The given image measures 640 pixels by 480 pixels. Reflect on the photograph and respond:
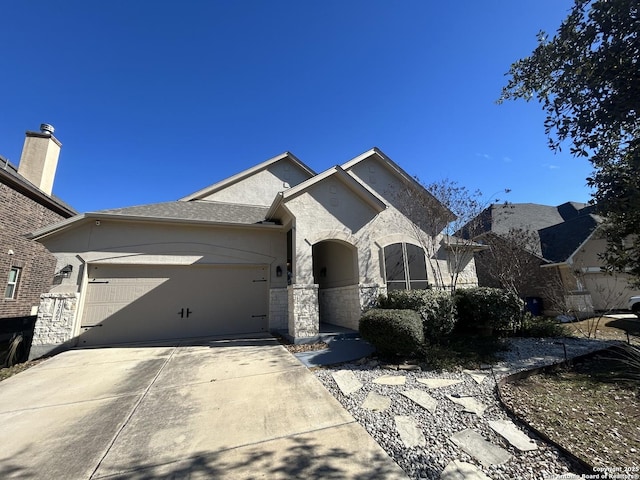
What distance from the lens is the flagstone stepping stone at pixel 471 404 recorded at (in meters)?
3.66

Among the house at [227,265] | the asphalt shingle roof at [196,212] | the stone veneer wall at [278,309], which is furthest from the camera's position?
the stone veneer wall at [278,309]

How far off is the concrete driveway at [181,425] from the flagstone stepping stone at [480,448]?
89 centimetres

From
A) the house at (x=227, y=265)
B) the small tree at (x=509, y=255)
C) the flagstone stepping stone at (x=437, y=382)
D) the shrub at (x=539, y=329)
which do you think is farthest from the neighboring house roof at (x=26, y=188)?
the small tree at (x=509, y=255)

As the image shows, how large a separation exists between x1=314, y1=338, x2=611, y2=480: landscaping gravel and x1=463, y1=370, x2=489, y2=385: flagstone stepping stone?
0.07m

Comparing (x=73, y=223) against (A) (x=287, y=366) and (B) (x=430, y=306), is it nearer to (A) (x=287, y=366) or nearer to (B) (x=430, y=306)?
(A) (x=287, y=366)

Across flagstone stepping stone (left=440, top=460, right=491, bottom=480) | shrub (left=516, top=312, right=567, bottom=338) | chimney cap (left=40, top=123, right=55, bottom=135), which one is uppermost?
chimney cap (left=40, top=123, right=55, bottom=135)

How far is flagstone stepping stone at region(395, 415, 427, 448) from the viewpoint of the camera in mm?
2988

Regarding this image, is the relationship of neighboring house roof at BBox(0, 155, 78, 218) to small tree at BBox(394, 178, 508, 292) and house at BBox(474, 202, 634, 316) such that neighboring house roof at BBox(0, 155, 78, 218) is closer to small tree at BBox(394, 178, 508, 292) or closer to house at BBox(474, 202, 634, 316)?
small tree at BBox(394, 178, 508, 292)

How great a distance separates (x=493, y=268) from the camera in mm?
12984

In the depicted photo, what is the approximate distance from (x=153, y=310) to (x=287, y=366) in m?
5.74

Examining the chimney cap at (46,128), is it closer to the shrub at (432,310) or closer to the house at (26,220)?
the house at (26,220)

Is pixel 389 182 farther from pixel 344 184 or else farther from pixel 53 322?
pixel 53 322

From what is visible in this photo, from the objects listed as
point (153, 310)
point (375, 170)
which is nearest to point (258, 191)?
point (375, 170)

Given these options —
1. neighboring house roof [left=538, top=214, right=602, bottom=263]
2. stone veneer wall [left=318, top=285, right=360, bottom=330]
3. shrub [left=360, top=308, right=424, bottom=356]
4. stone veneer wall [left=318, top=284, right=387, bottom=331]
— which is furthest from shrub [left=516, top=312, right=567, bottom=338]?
neighboring house roof [left=538, top=214, right=602, bottom=263]
